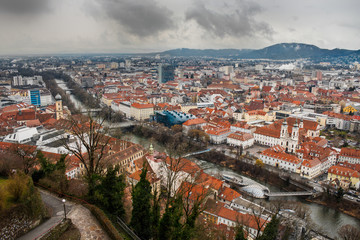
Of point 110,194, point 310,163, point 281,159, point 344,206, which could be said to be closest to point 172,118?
point 281,159

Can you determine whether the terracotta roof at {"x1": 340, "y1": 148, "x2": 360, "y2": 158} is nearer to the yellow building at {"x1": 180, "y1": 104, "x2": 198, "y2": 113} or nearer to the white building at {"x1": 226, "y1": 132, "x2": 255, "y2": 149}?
the white building at {"x1": 226, "y1": 132, "x2": 255, "y2": 149}

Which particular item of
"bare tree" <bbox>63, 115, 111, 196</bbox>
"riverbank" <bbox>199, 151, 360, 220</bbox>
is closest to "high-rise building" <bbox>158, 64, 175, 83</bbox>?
"riverbank" <bbox>199, 151, 360, 220</bbox>

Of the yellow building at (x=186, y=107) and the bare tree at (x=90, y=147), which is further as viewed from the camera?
the yellow building at (x=186, y=107)

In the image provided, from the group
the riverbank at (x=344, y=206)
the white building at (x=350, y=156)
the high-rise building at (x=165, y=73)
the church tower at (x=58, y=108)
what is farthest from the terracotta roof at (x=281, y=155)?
the high-rise building at (x=165, y=73)

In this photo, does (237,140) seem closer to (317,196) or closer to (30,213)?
(317,196)

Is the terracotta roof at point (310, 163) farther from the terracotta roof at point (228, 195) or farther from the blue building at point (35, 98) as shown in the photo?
the blue building at point (35, 98)

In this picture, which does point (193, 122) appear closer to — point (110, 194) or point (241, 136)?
point (241, 136)
